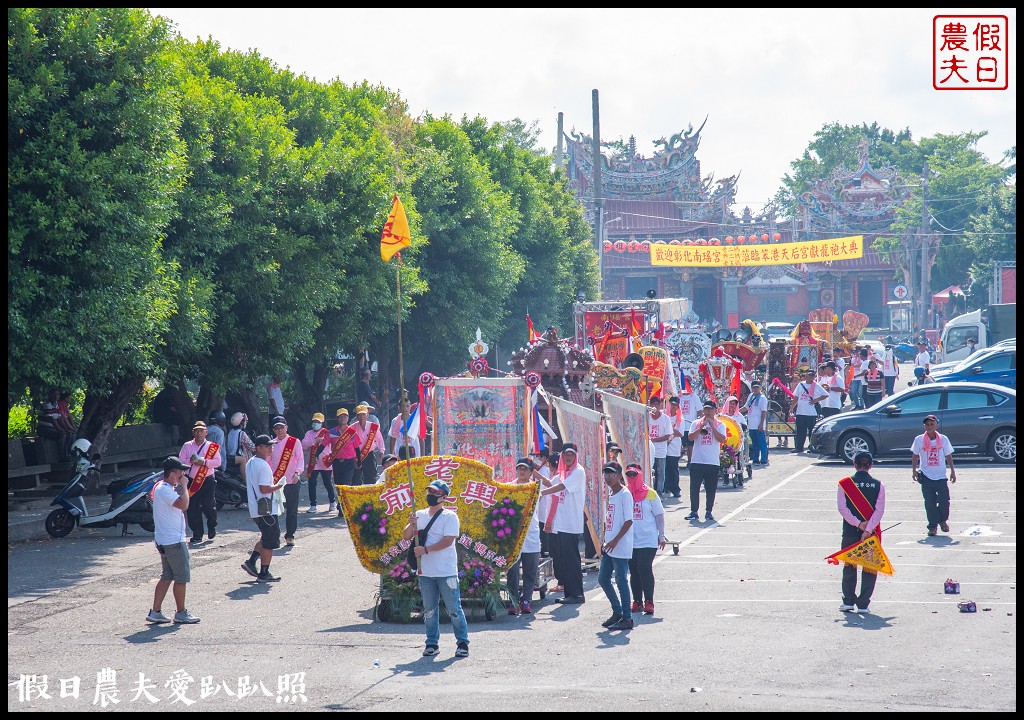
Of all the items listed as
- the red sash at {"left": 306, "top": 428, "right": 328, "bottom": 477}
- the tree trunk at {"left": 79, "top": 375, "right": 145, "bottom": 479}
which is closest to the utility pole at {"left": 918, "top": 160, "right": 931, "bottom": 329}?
the tree trunk at {"left": 79, "top": 375, "right": 145, "bottom": 479}

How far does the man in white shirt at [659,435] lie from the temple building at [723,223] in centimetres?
5315

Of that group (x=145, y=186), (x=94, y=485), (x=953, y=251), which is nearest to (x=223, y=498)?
(x=94, y=485)

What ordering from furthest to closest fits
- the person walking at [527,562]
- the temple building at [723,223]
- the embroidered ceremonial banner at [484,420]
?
the temple building at [723,223]
the embroidered ceremonial banner at [484,420]
the person walking at [527,562]

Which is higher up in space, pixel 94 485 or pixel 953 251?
pixel 953 251

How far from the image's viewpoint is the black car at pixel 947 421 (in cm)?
2448

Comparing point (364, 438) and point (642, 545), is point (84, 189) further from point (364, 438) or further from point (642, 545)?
point (642, 545)

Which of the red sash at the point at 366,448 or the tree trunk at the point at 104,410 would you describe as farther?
the tree trunk at the point at 104,410

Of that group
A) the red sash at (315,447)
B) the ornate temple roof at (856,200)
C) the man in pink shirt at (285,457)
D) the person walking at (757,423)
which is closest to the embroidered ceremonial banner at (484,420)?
the man in pink shirt at (285,457)

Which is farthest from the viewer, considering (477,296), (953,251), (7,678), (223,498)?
(953,251)

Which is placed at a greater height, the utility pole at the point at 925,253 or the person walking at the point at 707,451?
the utility pole at the point at 925,253

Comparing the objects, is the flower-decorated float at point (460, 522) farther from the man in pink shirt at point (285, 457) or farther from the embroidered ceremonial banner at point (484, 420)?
the man in pink shirt at point (285, 457)

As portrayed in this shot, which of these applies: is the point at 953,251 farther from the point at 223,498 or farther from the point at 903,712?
the point at 903,712

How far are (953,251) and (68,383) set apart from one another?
72.9 metres

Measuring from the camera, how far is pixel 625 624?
11914 millimetres
